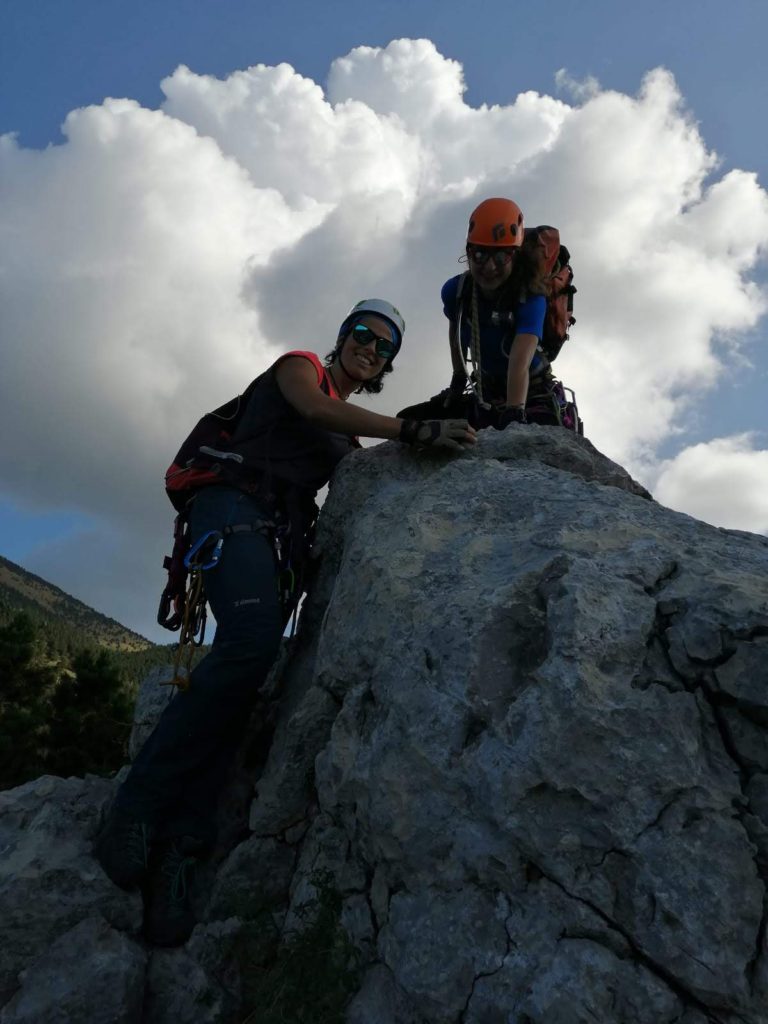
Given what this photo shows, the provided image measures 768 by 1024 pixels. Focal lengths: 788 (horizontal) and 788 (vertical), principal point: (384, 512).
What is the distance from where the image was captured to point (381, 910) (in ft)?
12.5

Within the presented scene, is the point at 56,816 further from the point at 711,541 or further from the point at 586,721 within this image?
the point at 711,541

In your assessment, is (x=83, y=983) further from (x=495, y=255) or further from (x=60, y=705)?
(x=60, y=705)

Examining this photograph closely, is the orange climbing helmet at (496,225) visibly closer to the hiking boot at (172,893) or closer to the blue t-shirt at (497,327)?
the blue t-shirt at (497,327)

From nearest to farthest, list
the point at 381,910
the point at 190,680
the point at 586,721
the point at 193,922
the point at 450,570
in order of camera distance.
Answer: the point at 586,721, the point at 381,910, the point at 450,570, the point at 193,922, the point at 190,680

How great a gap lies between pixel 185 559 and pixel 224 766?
1487 mm

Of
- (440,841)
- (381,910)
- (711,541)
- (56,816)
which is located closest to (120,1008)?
(56,816)

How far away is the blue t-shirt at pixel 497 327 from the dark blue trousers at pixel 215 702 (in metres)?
3.02

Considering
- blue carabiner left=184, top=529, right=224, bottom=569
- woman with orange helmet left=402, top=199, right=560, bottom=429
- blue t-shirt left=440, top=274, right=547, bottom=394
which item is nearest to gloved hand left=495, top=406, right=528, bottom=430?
woman with orange helmet left=402, top=199, right=560, bottom=429

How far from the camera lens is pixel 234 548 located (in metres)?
5.46

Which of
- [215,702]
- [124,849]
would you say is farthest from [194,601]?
[124,849]

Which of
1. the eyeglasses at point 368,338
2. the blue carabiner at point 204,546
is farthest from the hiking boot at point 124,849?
the eyeglasses at point 368,338

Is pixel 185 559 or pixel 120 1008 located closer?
pixel 120 1008

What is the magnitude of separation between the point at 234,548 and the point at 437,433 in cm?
162

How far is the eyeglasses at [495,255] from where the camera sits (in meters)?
6.90
